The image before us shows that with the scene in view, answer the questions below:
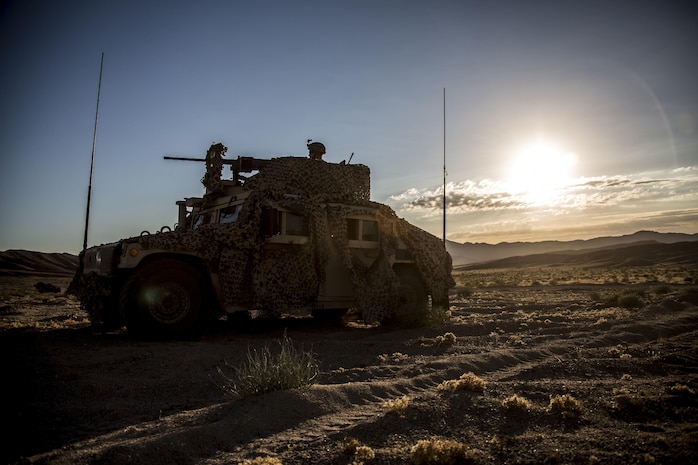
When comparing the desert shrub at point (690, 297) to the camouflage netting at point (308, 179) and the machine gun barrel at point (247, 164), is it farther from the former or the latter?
the machine gun barrel at point (247, 164)

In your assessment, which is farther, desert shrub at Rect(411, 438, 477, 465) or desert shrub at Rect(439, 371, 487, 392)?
desert shrub at Rect(439, 371, 487, 392)

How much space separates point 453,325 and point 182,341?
6094mm

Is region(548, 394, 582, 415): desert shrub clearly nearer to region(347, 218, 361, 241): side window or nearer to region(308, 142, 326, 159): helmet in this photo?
region(347, 218, 361, 241): side window

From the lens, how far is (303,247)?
10109mm

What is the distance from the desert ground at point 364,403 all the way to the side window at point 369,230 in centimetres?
263

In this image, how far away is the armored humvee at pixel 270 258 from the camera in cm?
856

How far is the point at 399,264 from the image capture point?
464 inches

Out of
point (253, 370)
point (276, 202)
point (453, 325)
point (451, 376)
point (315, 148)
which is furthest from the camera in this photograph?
point (315, 148)

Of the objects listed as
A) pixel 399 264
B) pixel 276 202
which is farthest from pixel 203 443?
pixel 399 264

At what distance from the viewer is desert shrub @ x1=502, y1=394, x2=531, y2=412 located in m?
4.55

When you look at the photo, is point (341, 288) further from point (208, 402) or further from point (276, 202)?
point (208, 402)

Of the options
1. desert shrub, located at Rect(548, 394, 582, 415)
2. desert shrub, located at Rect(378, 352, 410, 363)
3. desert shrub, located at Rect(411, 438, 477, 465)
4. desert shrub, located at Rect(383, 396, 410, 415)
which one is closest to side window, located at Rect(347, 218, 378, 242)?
desert shrub, located at Rect(378, 352, 410, 363)

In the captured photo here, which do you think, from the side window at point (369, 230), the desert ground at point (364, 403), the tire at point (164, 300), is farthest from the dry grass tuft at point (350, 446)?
the side window at point (369, 230)

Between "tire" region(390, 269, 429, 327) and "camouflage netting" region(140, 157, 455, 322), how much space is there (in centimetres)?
34
